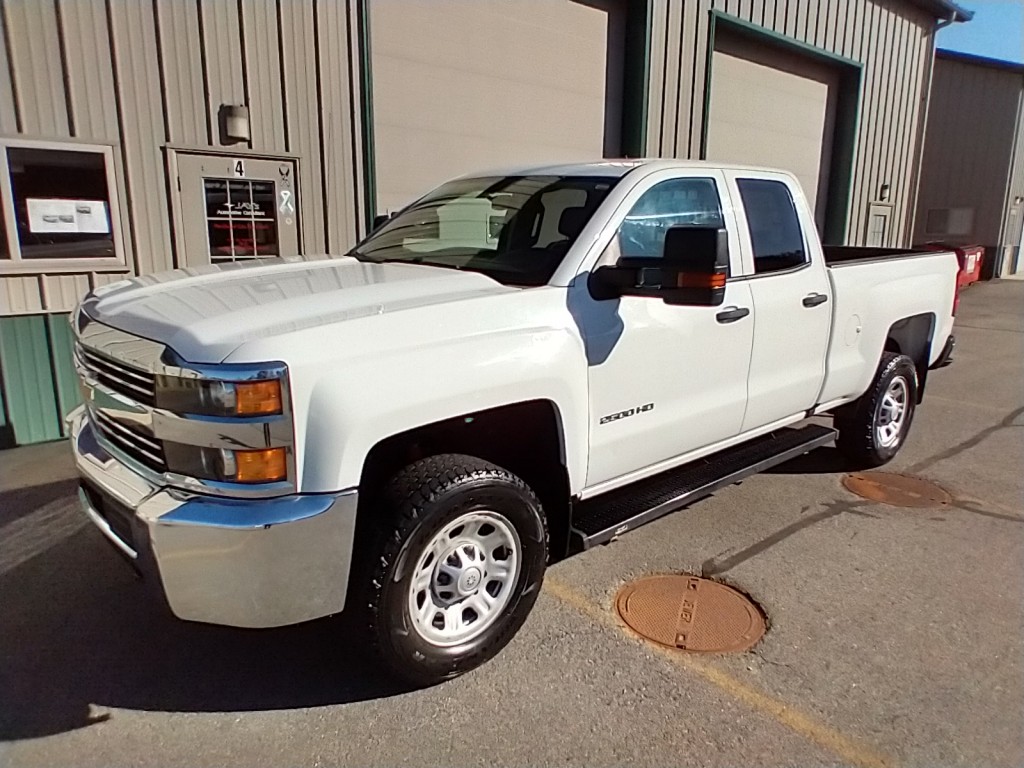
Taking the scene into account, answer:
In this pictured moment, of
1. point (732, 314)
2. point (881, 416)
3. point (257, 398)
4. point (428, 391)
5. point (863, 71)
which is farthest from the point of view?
point (863, 71)

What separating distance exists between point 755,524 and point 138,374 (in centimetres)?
337

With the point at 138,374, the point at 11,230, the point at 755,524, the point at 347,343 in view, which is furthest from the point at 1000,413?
the point at 11,230

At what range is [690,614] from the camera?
3.33 meters

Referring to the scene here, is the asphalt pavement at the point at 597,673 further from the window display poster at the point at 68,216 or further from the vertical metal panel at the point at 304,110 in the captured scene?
the vertical metal panel at the point at 304,110

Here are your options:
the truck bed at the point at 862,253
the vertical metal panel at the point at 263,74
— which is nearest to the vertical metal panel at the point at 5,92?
the vertical metal panel at the point at 263,74

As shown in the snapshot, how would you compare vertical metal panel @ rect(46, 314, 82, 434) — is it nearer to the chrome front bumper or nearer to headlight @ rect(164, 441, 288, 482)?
the chrome front bumper

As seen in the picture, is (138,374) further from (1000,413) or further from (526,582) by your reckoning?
(1000,413)

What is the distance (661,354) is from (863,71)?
1248 cm

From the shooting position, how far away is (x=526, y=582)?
3.01m

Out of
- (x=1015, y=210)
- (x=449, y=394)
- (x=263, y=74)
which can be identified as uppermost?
(x=263, y=74)

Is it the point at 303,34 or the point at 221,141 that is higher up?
the point at 303,34

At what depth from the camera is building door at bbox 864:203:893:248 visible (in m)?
14.3

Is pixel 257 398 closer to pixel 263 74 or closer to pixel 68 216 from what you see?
pixel 68 216

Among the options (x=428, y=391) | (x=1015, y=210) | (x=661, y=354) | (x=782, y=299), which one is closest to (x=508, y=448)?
(x=428, y=391)
